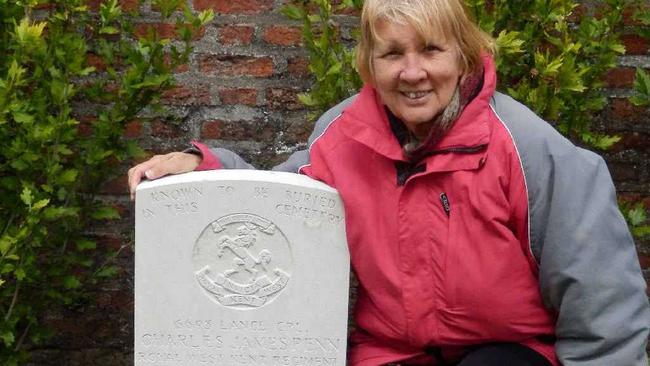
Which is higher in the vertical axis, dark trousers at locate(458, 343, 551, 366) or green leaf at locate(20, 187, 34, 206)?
green leaf at locate(20, 187, 34, 206)

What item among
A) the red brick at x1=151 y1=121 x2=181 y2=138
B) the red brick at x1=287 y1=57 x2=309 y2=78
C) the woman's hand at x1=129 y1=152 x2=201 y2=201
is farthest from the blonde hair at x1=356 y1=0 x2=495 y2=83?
the red brick at x1=151 y1=121 x2=181 y2=138

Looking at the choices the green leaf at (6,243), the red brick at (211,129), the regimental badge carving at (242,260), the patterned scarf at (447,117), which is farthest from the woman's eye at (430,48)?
the green leaf at (6,243)

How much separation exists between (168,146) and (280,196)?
33.2 inches

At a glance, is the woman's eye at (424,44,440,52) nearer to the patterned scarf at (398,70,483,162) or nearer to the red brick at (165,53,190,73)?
the patterned scarf at (398,70,483,162)

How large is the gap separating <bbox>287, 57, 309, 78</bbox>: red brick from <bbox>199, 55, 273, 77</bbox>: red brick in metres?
0.05

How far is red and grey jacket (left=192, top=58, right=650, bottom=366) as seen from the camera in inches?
96.4

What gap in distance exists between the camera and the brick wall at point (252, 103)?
10.8ft

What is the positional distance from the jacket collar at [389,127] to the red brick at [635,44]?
0.83m

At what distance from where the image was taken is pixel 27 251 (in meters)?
2.98

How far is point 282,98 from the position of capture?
3.34 metres

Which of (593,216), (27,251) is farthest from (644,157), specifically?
(27,251)

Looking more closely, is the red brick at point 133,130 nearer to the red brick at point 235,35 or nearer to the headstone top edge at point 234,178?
the red brick at point 235,35

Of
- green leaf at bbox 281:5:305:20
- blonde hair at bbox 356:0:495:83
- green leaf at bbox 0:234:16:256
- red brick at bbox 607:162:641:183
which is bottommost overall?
green leaf at bbox 0:234:16:256

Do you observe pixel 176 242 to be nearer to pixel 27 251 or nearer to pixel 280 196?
pixel 280 196
